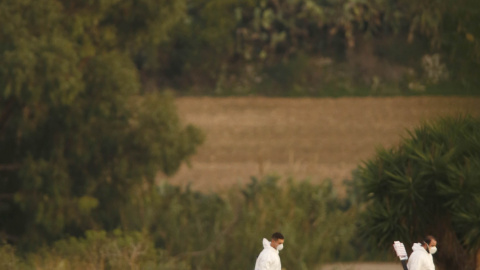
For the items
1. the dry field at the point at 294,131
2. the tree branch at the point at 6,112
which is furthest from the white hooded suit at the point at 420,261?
the dry field at the point at 294,131

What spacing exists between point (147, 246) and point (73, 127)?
522 cm

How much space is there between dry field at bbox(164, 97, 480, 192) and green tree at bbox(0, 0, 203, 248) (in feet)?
43.2

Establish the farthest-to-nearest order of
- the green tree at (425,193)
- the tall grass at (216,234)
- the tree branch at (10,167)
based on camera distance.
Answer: the tree branch at (10,167) → the tall grass at (216,234) → the green tree at (425,193)

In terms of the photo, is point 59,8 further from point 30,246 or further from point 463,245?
point 463,245

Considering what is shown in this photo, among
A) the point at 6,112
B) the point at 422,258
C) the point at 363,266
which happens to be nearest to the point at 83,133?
the point at 6,112

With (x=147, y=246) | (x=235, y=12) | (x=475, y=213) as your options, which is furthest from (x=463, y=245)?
(x=235, y=12)

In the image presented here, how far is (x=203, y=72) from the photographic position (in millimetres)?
55031

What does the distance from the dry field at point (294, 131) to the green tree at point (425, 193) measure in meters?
22.3

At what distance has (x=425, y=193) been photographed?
54.6ft

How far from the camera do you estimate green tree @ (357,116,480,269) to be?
16.4 meters

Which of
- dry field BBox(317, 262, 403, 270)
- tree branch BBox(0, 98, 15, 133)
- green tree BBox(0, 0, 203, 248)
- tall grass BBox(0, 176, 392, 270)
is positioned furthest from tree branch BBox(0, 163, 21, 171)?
dry field BBox(317, 262, 403, 270)

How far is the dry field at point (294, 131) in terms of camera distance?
43.2m

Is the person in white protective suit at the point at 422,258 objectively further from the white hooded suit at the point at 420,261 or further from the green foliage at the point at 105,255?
the green foliage at the point at 105,255

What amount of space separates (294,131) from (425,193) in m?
35.8
